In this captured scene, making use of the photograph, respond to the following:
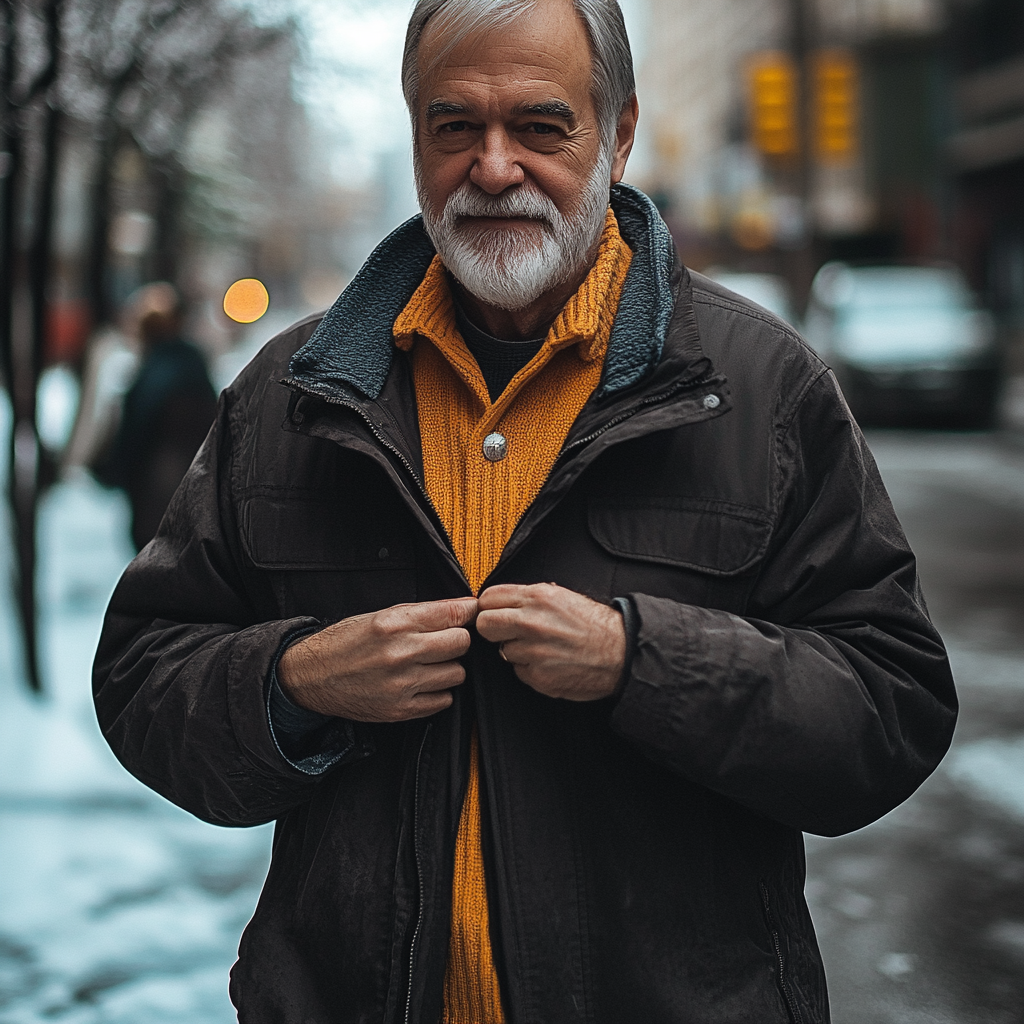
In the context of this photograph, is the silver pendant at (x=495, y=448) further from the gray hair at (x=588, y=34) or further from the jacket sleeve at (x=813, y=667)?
the gray hair at (x=588, y=34)

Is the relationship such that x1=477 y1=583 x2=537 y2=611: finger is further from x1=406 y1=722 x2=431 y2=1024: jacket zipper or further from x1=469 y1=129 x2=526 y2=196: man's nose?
x1=469 y1=129 x2=526 y2=196: man's nose

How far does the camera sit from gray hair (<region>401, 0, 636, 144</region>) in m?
1.76

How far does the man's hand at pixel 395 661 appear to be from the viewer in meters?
1.61

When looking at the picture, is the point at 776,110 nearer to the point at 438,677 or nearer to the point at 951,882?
the point at 951,882

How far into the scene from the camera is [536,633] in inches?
61.7

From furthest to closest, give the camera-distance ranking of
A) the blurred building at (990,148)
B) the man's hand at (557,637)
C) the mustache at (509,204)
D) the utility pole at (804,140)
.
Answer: the blurred building at (990,148), the utility pole at (804,140), the mustache at (509,204), the man's hand at (557,637)

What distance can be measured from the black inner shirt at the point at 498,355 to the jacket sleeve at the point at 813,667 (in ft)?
1.27

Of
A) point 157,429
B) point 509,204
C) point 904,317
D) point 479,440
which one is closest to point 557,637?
point 479,440

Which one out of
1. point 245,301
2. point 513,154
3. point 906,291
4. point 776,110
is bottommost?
point 513,154

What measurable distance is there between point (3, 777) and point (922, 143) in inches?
1347

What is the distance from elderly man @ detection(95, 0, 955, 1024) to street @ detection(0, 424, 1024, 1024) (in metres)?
1.92

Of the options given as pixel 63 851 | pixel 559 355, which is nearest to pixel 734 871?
pixel 559 355

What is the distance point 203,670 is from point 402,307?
59cm

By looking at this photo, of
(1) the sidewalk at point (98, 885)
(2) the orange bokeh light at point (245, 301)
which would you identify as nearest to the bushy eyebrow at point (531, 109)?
(1) the sidewalk at point (98, 885)
